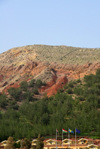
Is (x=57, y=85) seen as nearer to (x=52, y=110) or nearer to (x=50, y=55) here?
(x=52, y=110)

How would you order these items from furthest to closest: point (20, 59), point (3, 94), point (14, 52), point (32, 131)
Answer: point (14, 52)
point (20, 59)
point (3, 94)
point (32, 131)

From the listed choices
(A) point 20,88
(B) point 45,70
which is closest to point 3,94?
(A) point 20,88

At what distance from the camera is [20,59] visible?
120375 mm

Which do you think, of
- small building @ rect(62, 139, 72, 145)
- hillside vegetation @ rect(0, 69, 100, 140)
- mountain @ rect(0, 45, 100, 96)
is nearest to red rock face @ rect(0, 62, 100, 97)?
mountain @ rect(0, 45, 100, 96)

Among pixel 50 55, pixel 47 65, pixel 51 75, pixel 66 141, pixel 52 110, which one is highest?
pixel 50 55

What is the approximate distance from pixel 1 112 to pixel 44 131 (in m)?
21.7

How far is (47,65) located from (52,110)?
25897mm

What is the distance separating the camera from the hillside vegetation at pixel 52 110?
7438 centimetres

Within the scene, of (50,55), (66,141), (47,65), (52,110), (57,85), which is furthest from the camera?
(50,55)

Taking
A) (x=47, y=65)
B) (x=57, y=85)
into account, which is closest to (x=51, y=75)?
(x=57, y=85)

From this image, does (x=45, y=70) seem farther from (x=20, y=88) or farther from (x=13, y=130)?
(x=13, y=130)

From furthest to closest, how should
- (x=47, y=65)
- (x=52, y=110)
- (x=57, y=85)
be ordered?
(x=47, y=65)
(x=57, y=85)
(x=52, y=110)

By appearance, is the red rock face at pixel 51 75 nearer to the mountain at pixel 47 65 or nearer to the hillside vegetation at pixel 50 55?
the mountain at pixel 47 65

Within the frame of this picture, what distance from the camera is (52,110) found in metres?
88.4
